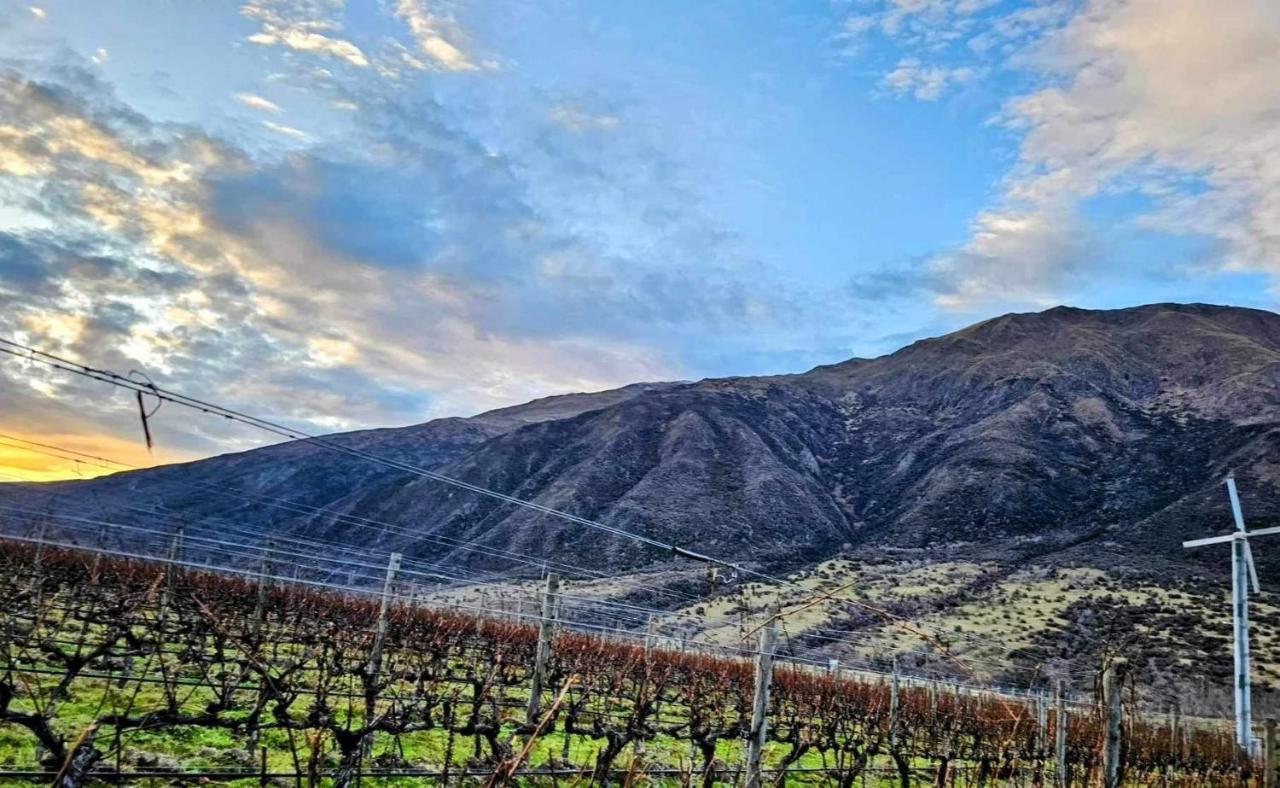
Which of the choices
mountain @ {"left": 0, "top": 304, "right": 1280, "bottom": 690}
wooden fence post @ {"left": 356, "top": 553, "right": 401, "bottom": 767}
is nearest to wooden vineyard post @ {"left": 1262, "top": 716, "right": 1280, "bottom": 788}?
wooden fence post @ {"left": 356, "top": 553, "right": 401, "bottom": 767}

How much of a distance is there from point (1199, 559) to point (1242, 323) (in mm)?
86210

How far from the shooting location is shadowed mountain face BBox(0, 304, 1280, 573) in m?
66.7

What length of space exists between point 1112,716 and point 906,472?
8052cm

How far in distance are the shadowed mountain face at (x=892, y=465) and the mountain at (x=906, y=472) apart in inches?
12.1

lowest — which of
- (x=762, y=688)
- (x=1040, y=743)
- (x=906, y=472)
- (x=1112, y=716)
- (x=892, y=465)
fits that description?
(x=1040, y=743)

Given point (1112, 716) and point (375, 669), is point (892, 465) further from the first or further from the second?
point (1112, 716)

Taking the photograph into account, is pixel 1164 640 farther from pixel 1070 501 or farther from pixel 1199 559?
pixel 1070 501

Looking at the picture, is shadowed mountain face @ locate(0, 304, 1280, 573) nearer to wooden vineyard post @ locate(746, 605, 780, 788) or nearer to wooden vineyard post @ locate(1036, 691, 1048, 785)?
wooden vineyard post @ locate(1036, 691, 1048, 785)

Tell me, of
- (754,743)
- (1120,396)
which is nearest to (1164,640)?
(754,743)

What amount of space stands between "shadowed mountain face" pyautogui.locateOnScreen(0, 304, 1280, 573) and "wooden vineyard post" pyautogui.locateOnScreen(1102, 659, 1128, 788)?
5336 cm

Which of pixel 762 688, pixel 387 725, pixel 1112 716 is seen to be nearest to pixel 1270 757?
pixel 1112 716

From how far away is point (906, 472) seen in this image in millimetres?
83625

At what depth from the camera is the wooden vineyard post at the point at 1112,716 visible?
21.9ft

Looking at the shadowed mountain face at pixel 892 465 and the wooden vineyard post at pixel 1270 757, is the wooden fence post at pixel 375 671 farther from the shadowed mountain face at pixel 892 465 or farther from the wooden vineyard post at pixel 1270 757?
the shadowed mountain face at pixel 892 465
